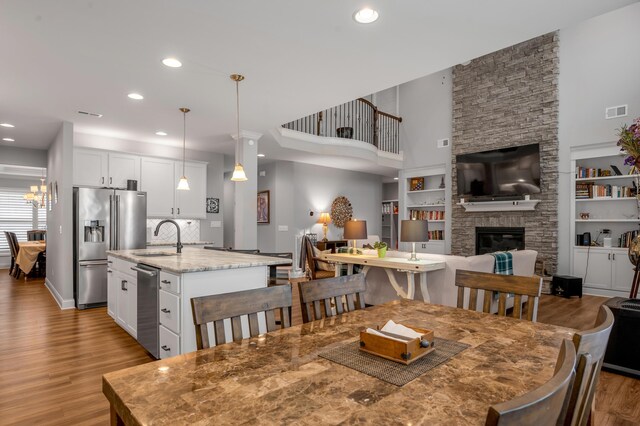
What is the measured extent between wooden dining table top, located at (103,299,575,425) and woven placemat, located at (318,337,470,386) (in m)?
0.02

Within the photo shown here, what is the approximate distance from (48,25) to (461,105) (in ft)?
25.4

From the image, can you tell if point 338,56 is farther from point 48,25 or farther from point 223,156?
point 223,156

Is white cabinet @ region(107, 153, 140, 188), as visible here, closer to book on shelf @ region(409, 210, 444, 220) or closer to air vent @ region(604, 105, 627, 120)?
book on shelf @ region(409, 210, 444, 220)

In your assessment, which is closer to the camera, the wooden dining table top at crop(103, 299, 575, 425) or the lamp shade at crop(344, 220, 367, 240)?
the wooden dining table top at crop(103, 299, 575, 425)

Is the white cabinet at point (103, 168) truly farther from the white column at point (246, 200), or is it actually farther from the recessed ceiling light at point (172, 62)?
the recessed ceiling light at point (172, 62)

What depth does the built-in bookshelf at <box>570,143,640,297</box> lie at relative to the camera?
6.11 metres

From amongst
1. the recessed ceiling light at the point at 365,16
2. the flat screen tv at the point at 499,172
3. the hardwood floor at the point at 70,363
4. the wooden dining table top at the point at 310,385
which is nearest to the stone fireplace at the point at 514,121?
the flat screen tv at the point at 499,172

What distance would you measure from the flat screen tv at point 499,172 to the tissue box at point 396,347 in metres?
6.89

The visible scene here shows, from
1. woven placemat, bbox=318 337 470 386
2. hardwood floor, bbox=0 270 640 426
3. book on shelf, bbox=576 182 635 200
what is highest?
book on shelf, bbox=576 182 635 200

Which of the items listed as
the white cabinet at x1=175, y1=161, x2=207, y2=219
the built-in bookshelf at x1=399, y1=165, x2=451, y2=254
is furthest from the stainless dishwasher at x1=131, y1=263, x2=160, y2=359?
the built-in bookshelf at x1=399, y1=165, x2=451, y2=254

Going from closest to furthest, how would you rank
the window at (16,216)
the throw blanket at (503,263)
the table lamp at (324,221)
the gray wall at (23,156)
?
the throw blanket at (503,263) < the gray wall at (23,156) < the table lamp at (324,221) < the window at (16,216)

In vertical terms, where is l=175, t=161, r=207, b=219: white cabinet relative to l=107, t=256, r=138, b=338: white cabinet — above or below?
above

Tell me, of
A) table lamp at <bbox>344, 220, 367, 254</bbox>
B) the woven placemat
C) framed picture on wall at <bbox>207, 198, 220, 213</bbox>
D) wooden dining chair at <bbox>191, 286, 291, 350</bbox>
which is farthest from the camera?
framed picture on wall at <bbox>207, 198, 220, 213</bbox>

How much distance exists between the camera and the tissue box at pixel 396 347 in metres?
1.17
